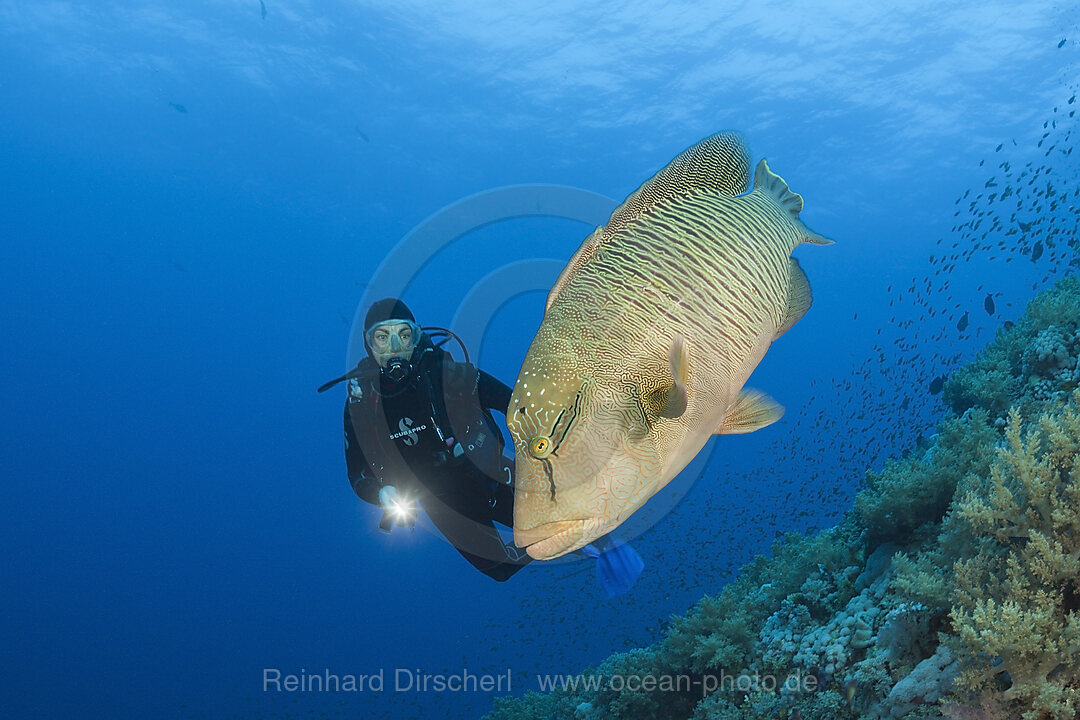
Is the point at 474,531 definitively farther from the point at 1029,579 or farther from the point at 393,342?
the point at 1029,579

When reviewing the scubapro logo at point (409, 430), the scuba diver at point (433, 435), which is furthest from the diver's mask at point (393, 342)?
the scubapro logo at point (409, 430)

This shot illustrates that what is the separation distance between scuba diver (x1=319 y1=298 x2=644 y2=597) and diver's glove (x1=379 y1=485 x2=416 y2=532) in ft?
0.08

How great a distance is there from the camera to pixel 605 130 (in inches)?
1337

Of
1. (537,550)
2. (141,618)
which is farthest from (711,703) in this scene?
(141,618)

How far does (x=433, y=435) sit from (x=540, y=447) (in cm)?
357

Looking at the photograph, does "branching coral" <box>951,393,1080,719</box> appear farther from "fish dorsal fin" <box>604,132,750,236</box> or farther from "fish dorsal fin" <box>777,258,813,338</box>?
"fish dorsal fin" <box>604,132,750,236</box>

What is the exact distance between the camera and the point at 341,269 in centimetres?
6606

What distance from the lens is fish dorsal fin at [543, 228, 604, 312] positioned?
145 cm

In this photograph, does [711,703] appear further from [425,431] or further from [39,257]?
[39,257]

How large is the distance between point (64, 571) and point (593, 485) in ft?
291

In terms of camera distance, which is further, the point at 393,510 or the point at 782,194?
the point at 393,510

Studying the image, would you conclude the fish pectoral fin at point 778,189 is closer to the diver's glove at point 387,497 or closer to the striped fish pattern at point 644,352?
the striped fish pattern at point 644,352

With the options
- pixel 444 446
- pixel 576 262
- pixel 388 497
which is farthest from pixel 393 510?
pixel 576 262

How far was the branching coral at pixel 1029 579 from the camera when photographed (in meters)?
2.24
